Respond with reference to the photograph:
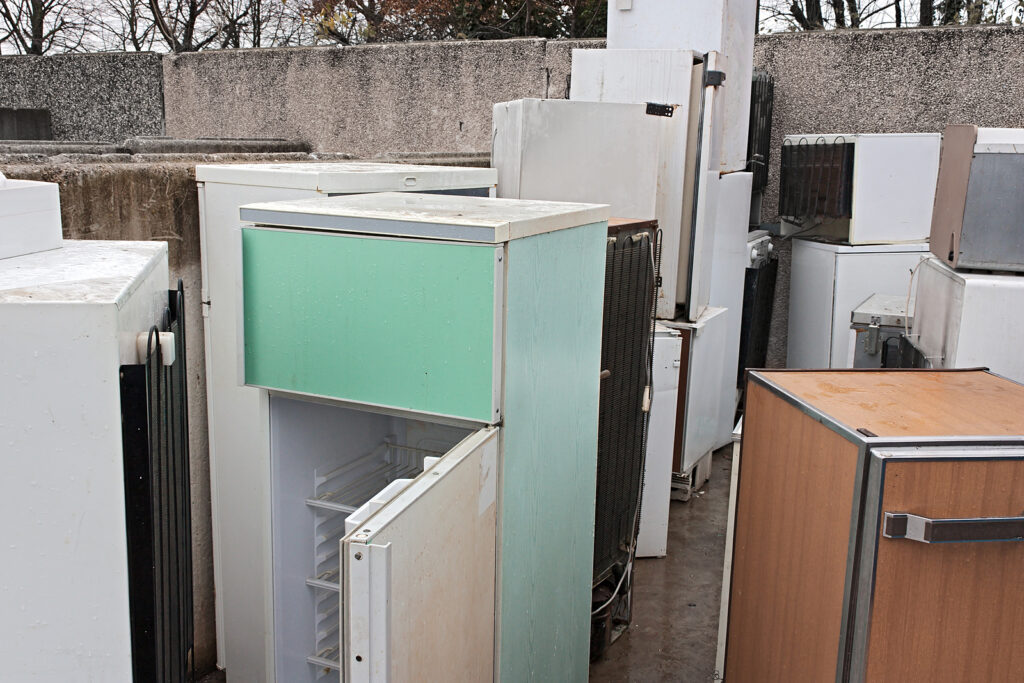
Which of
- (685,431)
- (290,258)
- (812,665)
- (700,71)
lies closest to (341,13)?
(700,71)

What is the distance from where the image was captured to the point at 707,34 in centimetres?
395

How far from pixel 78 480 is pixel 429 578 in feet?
1.86

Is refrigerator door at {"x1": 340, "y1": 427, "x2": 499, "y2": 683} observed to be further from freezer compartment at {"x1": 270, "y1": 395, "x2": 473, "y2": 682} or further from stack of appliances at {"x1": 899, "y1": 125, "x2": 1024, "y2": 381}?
stack of appliances at {"x1": 899, "y1": 125, "x2": 1024, "y2": 381}

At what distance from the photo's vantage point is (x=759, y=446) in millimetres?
2109

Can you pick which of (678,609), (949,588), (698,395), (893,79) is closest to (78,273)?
(949,588)

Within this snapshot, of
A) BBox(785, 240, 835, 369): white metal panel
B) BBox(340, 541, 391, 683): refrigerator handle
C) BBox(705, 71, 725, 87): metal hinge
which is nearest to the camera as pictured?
BBox(340, 541, 391, 683): refrigerator handle

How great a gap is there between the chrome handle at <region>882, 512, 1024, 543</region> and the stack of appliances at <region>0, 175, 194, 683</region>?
1.23 meters

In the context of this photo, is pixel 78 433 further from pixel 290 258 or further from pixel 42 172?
pixel 42 172

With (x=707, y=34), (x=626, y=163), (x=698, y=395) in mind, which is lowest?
(x=698, y=395)

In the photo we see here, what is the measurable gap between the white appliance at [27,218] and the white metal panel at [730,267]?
324 centimetres

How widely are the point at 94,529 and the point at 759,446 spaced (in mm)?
1457

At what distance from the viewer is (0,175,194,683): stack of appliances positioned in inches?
45.8

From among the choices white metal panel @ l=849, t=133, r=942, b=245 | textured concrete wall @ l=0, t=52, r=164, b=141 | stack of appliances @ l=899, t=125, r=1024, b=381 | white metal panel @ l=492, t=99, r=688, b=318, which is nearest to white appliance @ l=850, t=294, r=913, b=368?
stack of appliances @ l=899, t=125, r=1024, b=381

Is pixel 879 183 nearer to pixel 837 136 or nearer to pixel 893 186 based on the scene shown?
pixel 893 186
